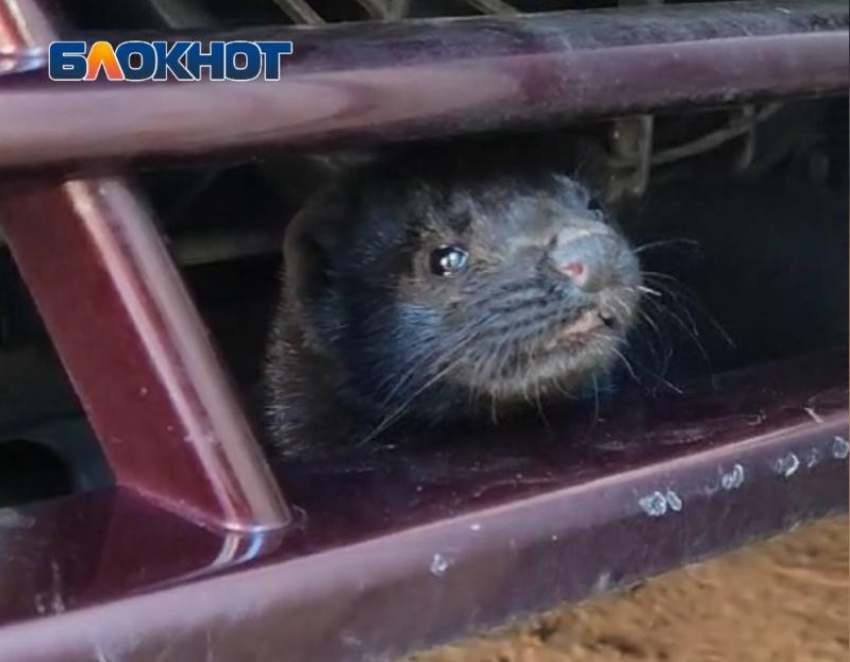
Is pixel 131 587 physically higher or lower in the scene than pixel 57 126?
lower

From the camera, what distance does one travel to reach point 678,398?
775 millimetres

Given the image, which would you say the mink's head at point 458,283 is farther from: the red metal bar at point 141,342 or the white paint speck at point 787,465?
the red metal bar at point 141,342

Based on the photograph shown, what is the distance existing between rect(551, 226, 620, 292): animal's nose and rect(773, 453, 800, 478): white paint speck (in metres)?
0.24

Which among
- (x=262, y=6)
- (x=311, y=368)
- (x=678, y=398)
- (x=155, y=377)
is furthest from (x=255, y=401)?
(x=155, y=377)

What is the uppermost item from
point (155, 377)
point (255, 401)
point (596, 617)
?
point (155, 377)

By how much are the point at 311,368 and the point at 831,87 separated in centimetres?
50

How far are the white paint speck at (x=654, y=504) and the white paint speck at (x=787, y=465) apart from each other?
2.6 inches

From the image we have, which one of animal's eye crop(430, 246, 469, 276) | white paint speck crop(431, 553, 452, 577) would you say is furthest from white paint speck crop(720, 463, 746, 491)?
animal's eye crop(430, 246, 469, 276)

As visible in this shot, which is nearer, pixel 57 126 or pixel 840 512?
pixel 57 126

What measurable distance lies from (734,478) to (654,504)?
0.05 metres

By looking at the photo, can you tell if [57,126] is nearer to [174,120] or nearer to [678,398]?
[174,120]

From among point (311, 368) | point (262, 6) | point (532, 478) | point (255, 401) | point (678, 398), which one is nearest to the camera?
point (532, 478)

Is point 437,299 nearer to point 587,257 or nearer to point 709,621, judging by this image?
point 587,257

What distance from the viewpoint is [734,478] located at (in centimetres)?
69
